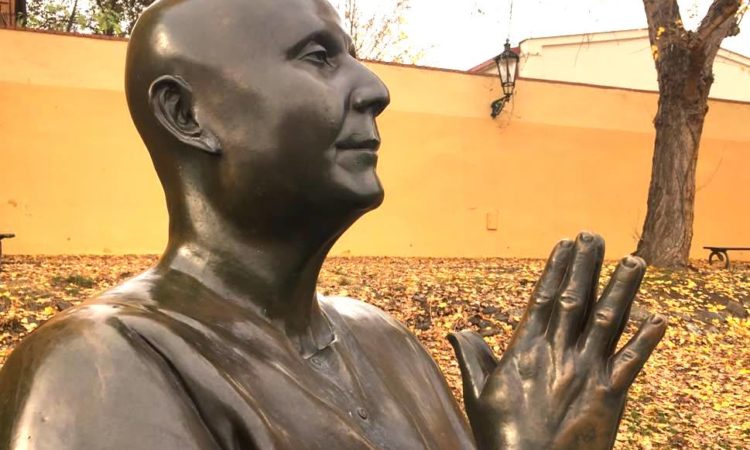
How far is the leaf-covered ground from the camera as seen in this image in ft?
22.1

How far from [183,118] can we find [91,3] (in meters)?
20.4

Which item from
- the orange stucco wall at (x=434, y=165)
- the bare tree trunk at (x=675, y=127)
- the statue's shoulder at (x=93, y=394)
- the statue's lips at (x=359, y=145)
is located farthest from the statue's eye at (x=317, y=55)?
the orange stucco wall at (x=434, y=165)

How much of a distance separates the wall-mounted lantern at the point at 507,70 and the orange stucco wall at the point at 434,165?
346 millimetres

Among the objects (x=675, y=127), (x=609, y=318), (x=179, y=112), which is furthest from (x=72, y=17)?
(x=609, y=318)

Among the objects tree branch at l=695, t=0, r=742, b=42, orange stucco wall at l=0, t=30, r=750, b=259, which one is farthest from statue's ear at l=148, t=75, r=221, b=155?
orange stucco wall at l=0, t=30, r=750, b=259

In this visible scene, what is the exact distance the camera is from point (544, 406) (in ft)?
5.71

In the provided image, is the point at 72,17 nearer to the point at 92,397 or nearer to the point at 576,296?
the point at 576,296

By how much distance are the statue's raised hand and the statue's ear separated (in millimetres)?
740

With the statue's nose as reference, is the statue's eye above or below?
above

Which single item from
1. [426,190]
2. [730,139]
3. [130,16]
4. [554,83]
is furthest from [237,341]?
[130,16]

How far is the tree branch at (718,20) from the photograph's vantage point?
10.3 m

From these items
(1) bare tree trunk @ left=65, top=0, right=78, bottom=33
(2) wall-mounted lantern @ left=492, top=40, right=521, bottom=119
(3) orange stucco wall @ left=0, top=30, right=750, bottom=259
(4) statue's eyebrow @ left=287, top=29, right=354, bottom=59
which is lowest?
(3) orange stucco wall @ left=0, top=30, right=750, bottom=259

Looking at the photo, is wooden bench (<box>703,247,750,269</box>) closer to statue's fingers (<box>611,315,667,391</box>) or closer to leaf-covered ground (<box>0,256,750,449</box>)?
leaf-covered ground (<box>0,256,750,449</box>)

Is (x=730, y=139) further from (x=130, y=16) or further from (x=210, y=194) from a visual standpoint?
(x=210, y=194)
